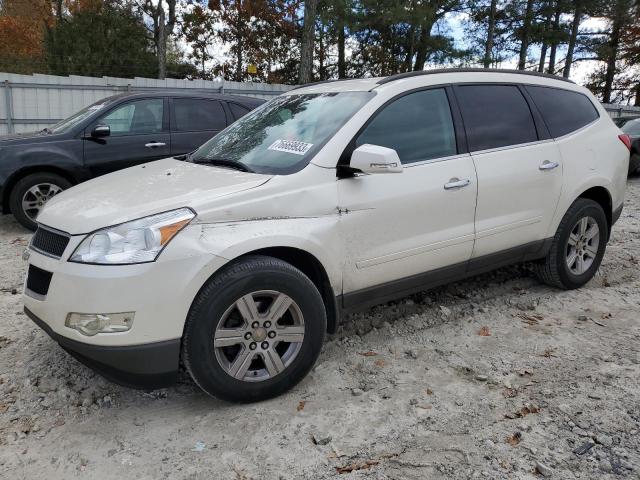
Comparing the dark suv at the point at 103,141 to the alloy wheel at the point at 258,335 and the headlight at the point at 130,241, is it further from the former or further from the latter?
the alloy wheel at the point at 258,335

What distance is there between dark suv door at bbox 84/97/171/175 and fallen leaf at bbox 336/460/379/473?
18.1ft

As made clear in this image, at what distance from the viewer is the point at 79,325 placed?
8.32 ft

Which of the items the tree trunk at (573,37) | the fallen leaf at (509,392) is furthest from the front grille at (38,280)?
the tree trunk at (573,37)

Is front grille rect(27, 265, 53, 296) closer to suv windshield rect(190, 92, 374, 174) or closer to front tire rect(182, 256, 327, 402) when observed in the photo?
front tire rect(182, 256, 327, 402)

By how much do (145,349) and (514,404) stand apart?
1.96m

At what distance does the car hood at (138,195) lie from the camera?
2672 mm

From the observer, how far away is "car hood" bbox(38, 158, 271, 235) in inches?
105

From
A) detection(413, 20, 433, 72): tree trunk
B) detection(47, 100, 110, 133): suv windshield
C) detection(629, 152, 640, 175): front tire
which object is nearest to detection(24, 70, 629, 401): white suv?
detection(47, 100, 110, 133): suv windshield

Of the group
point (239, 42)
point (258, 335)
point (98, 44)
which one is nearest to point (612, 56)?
point (239, 42)

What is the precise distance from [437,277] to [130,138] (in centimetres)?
490

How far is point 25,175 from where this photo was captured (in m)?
6.49

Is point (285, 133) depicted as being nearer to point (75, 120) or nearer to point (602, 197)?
point (602, 197)

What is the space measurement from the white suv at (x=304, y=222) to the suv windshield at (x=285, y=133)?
0.6 inches

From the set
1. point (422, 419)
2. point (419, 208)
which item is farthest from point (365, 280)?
point (422, 419)
